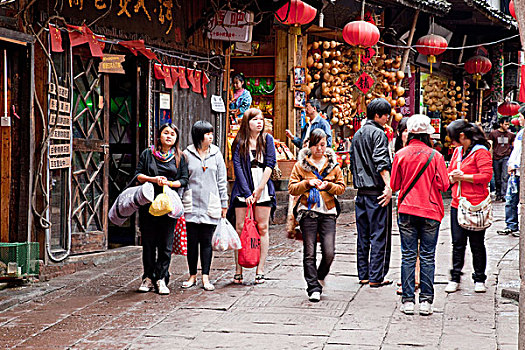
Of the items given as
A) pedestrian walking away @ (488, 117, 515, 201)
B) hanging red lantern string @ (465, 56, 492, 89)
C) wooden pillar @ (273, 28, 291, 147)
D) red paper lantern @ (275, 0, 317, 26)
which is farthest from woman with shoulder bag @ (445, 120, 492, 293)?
Result: hanging red lantern string @ (465, 56, 492, 89)

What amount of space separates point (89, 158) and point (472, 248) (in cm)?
523

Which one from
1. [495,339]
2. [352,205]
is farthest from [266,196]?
[352,205]

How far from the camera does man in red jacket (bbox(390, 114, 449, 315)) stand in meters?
7.22

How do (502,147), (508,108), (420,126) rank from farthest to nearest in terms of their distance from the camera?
(508,108) < (502,147) < (420,126)

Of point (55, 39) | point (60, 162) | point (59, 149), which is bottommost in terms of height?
point (60, 162)

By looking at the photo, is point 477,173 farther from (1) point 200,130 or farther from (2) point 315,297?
(1) point 200,130

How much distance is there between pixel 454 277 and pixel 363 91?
32.8ft

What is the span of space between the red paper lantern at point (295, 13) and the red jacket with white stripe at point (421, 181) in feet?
20.5

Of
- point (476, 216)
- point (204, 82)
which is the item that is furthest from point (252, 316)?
point (204, 82)

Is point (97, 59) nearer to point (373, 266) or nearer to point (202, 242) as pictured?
point (202, 242)

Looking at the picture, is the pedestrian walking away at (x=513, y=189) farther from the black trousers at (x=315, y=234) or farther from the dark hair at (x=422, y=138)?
the black trousers at (x=315, y=234)

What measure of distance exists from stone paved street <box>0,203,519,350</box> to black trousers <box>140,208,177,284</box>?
0.95 ft

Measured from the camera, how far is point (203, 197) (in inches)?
335

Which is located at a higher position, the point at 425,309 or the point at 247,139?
the point at 247,139
